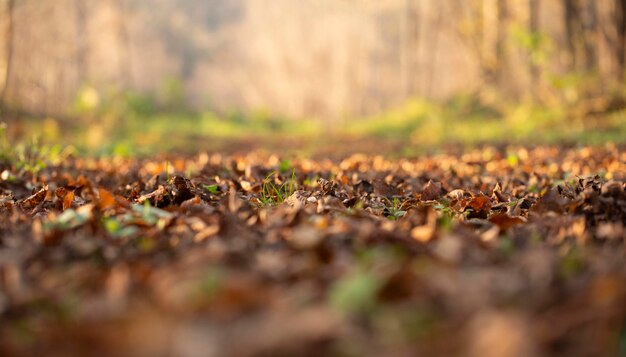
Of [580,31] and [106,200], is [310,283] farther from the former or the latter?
[580,31]

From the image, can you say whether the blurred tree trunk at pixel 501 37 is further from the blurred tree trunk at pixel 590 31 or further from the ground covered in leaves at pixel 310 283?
the ground covered in leaves at pixel 310 283

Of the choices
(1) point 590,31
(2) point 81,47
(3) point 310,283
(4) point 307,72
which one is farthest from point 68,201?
(4) point 307,72

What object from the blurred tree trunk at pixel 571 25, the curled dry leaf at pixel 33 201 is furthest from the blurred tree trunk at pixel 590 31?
the curled dry leaf at pixel 33 201

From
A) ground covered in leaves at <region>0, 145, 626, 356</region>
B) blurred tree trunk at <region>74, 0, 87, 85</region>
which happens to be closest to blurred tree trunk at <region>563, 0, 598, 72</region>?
ground covered in leaves at <region>0, 145, 626, 356</region>

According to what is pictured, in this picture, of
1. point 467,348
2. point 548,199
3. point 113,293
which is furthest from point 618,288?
point 548,199

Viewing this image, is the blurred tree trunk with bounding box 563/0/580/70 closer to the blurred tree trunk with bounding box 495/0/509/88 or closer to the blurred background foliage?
the blurred background foliage

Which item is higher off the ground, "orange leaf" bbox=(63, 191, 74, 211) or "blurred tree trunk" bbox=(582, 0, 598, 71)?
"blurred tree trunk" bbox=(582, 0, 598, 71)
